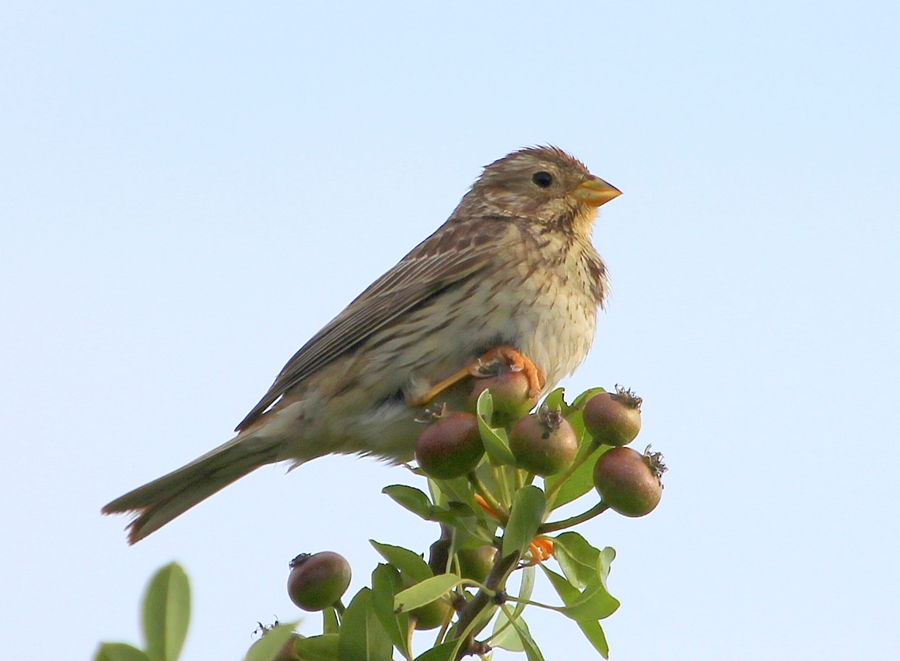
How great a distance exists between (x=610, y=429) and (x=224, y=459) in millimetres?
2653

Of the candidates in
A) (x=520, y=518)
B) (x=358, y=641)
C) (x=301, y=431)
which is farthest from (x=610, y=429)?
(x=301, y=431)

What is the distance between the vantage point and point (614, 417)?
9.59ft

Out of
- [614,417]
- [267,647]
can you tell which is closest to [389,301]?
[614,417]

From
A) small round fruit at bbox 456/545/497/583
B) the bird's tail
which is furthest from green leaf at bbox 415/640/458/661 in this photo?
the bird's tail

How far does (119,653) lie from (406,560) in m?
1.28

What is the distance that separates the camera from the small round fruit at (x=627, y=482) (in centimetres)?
280

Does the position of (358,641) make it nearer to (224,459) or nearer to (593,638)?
(593,638)

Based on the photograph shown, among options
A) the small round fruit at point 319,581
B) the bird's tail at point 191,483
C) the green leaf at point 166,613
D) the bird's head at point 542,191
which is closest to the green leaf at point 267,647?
the green leaf at point 166,613

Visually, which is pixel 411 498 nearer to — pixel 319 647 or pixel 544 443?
pixel 544 443

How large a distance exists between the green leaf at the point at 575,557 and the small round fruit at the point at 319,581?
534 millimetres

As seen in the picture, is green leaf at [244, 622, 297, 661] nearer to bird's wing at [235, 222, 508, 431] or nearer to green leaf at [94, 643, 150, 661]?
green leaf at [94, 643, 150, 661]

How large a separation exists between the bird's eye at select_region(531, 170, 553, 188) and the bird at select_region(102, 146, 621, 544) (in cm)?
40

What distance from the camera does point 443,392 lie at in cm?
495

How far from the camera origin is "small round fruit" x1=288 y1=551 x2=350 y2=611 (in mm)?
2848
